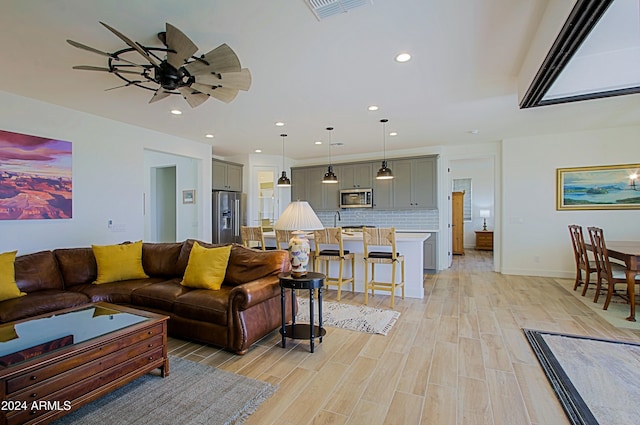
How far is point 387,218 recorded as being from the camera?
7.07 m

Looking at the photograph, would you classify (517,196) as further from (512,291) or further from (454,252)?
(454,252)

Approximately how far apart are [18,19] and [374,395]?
11.8ft

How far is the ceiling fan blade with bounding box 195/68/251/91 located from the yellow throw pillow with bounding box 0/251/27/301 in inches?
100

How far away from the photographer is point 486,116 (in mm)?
4473

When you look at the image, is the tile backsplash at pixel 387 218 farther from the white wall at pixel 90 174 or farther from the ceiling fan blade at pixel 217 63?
the ceiling fan blade at pixel 217 63

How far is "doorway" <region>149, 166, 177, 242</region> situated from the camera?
24.1ft

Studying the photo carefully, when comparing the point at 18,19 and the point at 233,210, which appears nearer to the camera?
the point at 18,19

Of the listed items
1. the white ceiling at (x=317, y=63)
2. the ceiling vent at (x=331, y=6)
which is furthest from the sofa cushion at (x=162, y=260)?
the ceiling vent at (x=331, y=6)

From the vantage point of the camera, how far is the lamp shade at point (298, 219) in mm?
2990

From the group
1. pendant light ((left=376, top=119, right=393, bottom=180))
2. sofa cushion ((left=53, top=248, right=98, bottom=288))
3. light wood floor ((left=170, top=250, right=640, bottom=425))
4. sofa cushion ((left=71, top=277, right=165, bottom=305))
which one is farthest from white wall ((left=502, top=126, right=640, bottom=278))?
sofa cushion ((left=53, top=248, right=98, bottom=288))

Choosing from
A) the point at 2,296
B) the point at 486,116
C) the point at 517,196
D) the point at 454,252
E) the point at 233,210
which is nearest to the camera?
the point at 2,296

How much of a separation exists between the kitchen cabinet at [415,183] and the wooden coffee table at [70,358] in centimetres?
535

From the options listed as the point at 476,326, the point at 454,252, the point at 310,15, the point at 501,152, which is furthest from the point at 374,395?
the point at 454,252

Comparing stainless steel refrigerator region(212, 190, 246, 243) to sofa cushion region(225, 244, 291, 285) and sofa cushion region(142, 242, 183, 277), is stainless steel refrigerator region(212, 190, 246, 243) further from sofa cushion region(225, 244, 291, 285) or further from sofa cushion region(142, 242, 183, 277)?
sofa cushion region(225, 244, 291, 285)
